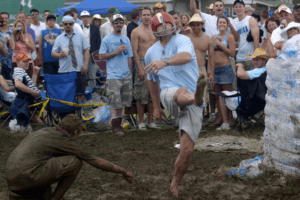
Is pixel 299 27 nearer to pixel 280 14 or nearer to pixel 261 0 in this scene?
pixel 280 14

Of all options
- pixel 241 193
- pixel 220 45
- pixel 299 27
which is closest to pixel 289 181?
pixel 241 193

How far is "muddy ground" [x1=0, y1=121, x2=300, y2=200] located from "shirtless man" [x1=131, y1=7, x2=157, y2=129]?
51.0 inches

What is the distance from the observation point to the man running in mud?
432 cm

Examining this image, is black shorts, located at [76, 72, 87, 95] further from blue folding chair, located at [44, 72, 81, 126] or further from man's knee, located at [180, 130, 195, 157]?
man's knee, located at [180, 130, 195, 157]

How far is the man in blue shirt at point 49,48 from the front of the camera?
400 inches

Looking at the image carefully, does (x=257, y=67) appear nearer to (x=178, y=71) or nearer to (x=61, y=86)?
(x=178, y=71)

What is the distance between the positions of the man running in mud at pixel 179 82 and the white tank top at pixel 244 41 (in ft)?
15.1

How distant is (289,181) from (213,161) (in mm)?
1497

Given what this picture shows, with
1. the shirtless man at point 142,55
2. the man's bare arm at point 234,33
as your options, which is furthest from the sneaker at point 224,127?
the man's bare arm at point 234,33

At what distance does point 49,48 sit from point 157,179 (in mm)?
6177

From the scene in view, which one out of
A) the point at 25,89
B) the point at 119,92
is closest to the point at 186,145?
the point at 119,92

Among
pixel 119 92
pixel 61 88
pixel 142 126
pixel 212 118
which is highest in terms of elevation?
pixel 61 88

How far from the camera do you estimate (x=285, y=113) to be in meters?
4.59

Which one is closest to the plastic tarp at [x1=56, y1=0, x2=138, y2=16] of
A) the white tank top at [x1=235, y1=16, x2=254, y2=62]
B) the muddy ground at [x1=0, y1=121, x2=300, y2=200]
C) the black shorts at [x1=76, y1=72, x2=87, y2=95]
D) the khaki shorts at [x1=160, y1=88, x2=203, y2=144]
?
the black shorts at [x1=76, y1=72, x2=87, y2=95]
